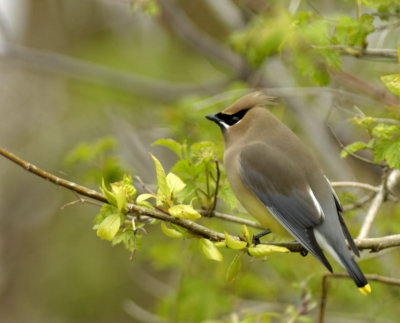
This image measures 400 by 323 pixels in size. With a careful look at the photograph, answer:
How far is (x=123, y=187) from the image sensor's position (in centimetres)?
262

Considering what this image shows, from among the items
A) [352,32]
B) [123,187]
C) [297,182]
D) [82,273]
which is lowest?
[82,273]

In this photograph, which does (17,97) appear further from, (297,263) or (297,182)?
(297,182)

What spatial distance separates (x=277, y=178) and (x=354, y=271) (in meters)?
0.69

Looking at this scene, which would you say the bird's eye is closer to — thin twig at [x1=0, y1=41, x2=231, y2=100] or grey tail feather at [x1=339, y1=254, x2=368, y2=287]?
grey tail feather at [x1=339, y1=254, x2=368, y2=287]

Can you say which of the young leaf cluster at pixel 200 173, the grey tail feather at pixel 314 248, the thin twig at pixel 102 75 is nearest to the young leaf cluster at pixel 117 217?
the young leaf cluster at pixel 200 173

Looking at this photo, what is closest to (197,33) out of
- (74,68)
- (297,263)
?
(74,68)

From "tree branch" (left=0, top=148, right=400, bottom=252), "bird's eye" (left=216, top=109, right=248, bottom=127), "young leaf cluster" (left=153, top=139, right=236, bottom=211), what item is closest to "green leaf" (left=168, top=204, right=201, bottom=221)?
"tree branch" (left=0, top=148, right=400, bottom=252)

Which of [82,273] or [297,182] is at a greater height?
[297,182]

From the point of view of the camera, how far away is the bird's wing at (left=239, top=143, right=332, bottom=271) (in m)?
3.42

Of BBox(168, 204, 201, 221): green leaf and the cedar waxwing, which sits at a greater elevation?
BBox(168, 204, 201, 221): green leaf

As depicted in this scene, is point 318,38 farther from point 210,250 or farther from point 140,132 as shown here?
point 140,132

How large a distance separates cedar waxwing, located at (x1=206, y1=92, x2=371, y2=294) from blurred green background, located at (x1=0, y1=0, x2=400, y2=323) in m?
0.37

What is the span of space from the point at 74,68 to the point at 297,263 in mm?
2826

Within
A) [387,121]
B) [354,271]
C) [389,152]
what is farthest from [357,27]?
[354,271]
